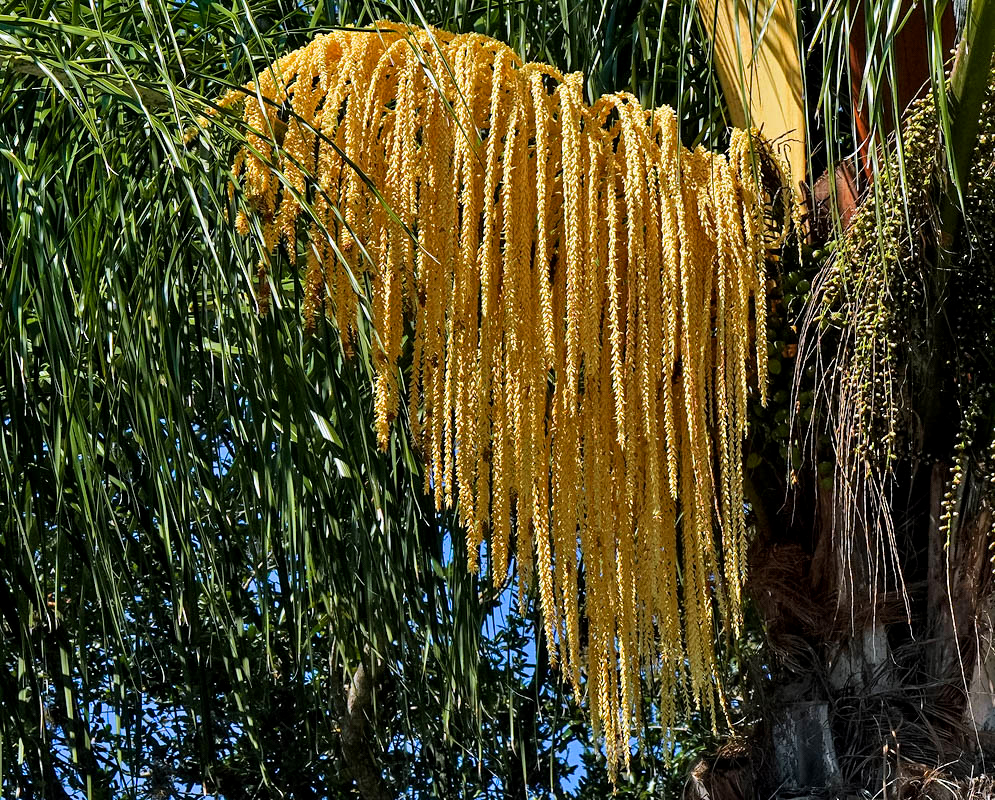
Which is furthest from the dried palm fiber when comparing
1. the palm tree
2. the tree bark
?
the tree bark

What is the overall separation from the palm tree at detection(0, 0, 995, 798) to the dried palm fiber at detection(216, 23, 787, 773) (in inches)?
3.8

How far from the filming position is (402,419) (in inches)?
112

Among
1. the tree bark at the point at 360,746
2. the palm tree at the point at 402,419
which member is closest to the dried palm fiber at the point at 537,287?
the palm tree at the point at 402,419

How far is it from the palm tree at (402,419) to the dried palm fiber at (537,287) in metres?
0.10

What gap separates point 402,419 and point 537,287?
1.17 metres

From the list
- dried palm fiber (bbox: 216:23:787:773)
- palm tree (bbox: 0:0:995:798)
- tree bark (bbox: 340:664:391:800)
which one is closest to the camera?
dried palm fiber (bbox: 216:23:787:773)

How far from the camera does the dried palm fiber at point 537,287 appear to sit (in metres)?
1.64

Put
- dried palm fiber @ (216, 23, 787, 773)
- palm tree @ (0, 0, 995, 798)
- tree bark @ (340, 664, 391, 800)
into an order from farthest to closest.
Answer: tree bark @ (340, 664, 391, 800) < palm tree @ (0, 0, 995, 798) < dried palm fiber @ (216, 23, 787, 773)

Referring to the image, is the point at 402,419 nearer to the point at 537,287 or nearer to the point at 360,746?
the point at 537,287

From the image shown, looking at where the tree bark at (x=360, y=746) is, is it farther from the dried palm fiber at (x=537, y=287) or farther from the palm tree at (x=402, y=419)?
the dried palm fiber at (x=537, y=287)

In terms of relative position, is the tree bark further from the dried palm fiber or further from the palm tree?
the dried palm fiber

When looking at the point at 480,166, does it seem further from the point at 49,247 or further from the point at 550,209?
the point at 49,247

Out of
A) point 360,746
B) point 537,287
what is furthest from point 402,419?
point 360,746

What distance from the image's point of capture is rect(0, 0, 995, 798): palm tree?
1.77 metres
